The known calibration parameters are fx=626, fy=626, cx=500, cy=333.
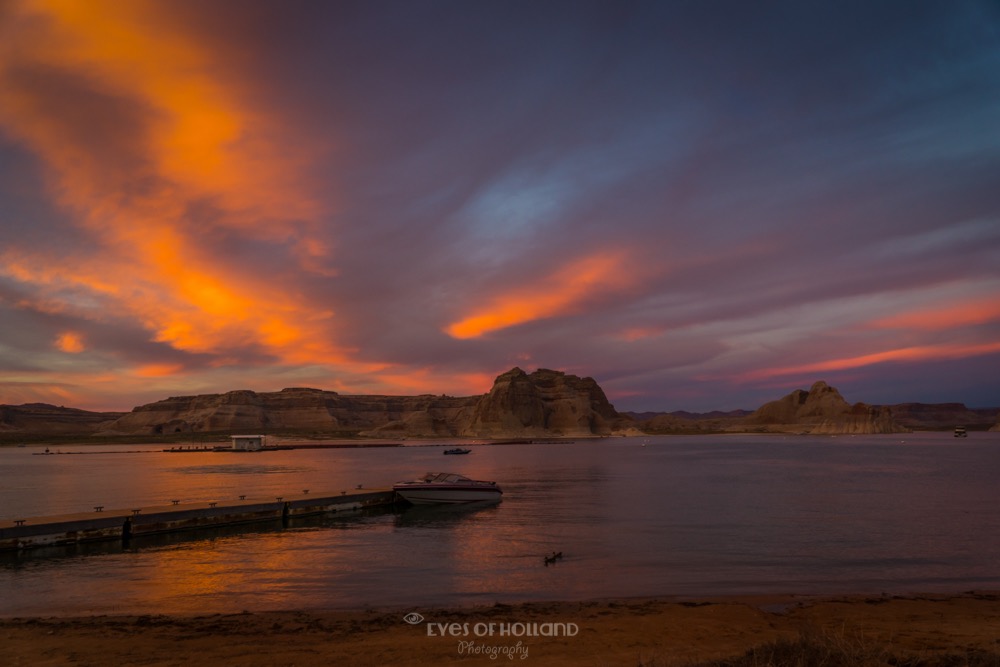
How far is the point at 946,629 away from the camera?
15266 millimetres

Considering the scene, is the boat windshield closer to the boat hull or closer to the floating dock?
the boat hull

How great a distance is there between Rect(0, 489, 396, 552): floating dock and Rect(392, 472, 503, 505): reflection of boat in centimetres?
244

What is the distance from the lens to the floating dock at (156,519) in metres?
27.3

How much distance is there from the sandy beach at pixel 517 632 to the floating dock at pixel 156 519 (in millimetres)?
12939

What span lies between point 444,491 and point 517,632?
99.0 feet

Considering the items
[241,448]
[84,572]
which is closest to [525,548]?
[84,572]

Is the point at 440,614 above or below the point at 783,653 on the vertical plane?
below

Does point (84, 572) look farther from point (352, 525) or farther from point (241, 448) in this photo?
point (241, 448)

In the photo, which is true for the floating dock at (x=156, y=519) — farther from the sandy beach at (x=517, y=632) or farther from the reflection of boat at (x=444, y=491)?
the sandy beach at (x=517, y=632)

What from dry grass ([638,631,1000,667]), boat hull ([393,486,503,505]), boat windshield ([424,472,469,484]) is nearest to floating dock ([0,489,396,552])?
boat hull ([393,486,503,505])

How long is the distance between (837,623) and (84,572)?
25557mm

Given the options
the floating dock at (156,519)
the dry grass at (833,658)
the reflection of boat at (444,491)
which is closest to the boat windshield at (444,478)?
the reflection of boat at (444,491)

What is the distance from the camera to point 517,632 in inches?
602

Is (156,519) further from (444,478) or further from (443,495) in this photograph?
(444,478)
